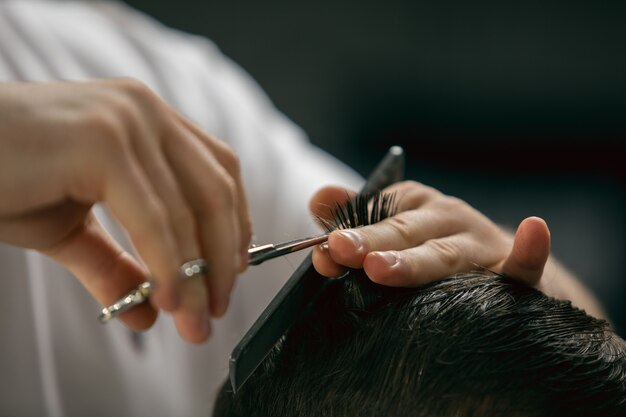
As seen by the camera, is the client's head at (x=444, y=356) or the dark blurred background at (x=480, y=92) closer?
the client's head at (x=444, y=356)

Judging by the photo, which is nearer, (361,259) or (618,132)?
(361,259)

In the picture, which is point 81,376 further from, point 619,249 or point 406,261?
point 619,249

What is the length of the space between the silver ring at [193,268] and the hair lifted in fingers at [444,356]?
0.13 m

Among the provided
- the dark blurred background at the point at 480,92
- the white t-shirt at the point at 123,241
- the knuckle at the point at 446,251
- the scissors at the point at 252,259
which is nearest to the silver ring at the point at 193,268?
the scissors at the point at 252,259

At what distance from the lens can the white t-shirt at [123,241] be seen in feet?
2.84

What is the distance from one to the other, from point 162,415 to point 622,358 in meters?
0.62

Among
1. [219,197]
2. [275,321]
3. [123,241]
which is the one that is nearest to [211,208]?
[219,197]

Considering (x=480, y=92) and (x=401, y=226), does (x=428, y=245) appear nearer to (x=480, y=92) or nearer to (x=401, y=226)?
(x=401, y=226)

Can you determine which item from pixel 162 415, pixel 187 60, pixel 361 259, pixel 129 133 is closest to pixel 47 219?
pixel 129 133

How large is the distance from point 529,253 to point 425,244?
84 mm

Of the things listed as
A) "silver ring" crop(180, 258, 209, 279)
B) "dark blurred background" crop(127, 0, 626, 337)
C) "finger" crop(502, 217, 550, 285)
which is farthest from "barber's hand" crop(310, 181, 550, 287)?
"dark blurred background" crop(127, 0, 626, 337)

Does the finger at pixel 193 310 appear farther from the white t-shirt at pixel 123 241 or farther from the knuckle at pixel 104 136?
the white t-shirt at pixel 123 241

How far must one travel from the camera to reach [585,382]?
0.50 meters

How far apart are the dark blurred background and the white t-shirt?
1.24ft
